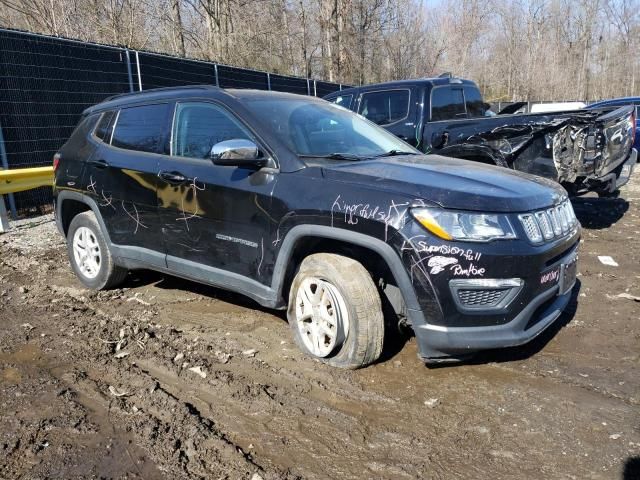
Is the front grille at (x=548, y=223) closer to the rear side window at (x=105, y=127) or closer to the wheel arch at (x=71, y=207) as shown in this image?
the wheel arch at (x=71, y=207)

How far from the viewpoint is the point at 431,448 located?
2.68 metres

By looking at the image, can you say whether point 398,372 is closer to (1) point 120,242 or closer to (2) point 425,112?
(1) point 120,242

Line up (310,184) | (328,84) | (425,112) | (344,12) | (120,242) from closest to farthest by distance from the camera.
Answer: (310,184)
(120,242)
(425,112)
(328,84)
(344,12)

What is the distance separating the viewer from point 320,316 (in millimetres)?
3426

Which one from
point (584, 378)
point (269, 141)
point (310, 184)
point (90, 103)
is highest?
point (90, 103)

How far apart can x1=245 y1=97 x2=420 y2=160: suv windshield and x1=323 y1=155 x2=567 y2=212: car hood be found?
11.0 inches

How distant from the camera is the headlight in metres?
2.90

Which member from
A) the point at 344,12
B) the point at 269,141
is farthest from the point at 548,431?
the point at 344,12

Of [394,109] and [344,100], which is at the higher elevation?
[344,100]

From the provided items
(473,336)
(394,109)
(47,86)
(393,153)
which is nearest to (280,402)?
(473,336)

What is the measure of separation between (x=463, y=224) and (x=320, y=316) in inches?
42.8

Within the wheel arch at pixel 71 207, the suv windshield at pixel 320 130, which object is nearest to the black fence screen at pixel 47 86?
the wheel arch at pixel 71 207

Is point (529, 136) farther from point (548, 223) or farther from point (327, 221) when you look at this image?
point (327, 221)

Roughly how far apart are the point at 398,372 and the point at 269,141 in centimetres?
173
